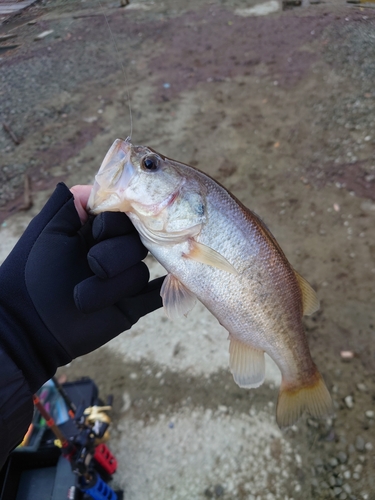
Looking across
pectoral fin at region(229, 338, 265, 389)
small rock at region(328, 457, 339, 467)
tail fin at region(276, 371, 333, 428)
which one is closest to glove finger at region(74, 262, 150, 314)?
pectoral fin at region(229, 338, 265, 389)

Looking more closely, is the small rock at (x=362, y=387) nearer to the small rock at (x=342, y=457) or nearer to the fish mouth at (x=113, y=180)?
the small rock at (x=342, y=457)

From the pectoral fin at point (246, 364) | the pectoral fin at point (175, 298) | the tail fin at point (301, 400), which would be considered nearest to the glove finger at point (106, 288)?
the pectoral fin at point (175, 298)

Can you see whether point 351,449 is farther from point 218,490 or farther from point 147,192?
point 147,192

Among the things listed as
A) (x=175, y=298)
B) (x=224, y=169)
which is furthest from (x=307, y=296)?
(x=224, y=169)

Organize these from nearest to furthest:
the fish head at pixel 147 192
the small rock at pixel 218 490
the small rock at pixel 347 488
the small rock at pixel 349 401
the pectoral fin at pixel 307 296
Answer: the fish head at pixel 147 192
the pectoral fin at pixel 307 296
the small rock at pixel 347 488
the small rock at pixel 218 490
the small rock at pixel 349 401

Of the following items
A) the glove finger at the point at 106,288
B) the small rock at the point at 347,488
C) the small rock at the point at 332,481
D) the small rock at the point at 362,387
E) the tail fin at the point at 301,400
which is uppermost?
the glove finger at the point at 106,288

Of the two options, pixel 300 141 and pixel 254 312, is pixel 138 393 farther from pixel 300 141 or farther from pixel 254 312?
pixel 300 141

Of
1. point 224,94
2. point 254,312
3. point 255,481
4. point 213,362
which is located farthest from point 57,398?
point 224,94
